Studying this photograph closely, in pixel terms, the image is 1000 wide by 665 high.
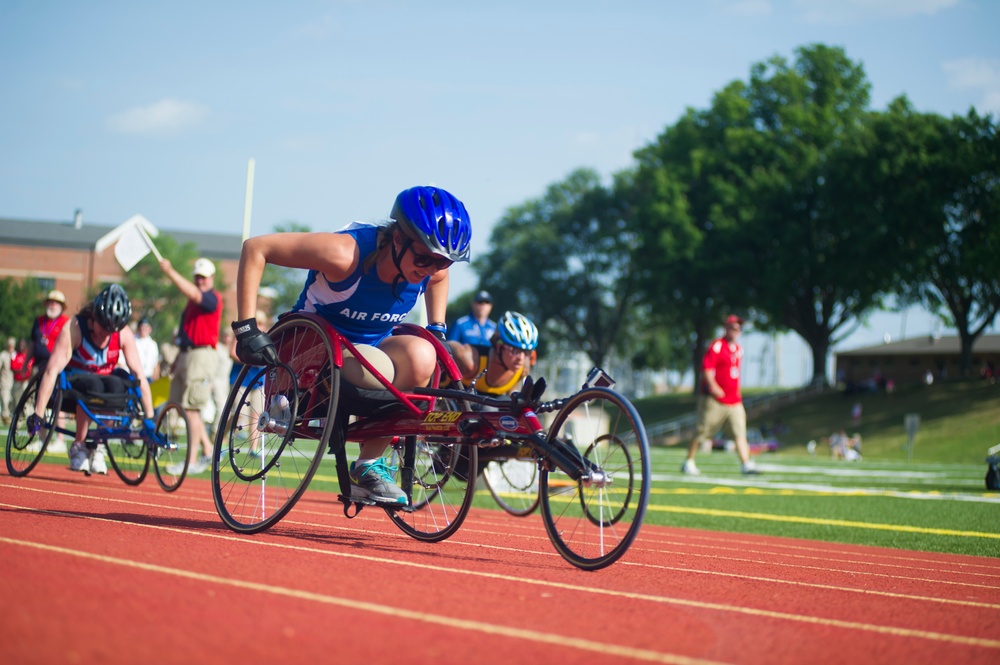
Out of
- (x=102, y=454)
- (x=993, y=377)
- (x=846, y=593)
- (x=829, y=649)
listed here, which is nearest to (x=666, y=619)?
(x=829, y=649)

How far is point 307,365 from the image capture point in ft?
18.3

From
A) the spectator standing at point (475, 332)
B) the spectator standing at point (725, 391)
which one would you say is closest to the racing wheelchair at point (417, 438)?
the spectator standing at point (475, 332)

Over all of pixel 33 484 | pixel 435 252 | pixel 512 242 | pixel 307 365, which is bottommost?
pixel 33 484

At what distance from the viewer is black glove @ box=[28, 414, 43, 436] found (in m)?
9.05

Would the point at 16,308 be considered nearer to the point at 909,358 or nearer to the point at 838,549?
the point at 909,358

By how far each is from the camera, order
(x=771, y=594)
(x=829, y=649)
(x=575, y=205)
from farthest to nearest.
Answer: (x=575, y=205) < (x=771, y=594) < (x=829, y=649)

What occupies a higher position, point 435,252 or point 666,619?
point 435,252

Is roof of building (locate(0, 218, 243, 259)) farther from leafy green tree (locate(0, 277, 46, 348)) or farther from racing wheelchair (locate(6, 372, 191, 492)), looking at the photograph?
racing wheelchair (locate(6, 372, 191, 492))

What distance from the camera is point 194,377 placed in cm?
1169

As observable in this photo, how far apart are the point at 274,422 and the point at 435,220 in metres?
1.35

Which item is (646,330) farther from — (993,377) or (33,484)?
(33,484)

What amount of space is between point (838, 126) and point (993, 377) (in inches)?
580

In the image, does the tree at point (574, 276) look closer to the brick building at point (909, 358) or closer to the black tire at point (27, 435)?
the brick building at point (909, 358)

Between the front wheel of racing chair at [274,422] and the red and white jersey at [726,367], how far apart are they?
11.1 metres
